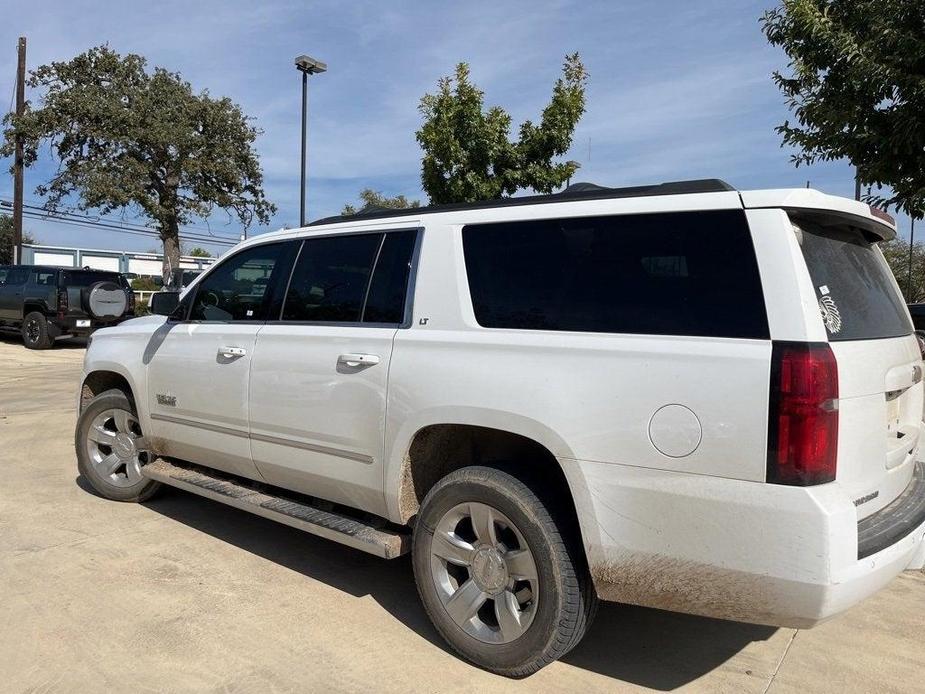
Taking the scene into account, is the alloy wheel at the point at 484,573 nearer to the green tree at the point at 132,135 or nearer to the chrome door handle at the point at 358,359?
the chrome door handle at the point at 358,359

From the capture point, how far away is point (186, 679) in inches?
119

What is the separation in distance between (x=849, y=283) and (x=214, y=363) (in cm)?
333

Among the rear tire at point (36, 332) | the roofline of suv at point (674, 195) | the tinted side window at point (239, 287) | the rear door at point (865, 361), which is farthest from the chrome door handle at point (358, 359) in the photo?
the rear tire at point (36, 332)

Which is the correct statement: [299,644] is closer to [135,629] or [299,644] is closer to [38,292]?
[135,629]

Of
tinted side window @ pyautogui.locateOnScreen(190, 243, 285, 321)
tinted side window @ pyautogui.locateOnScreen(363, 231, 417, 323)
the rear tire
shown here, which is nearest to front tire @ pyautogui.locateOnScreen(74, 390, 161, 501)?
tinted side window @ pyautogui.locateOnScreen(190, 243, 285, 321)

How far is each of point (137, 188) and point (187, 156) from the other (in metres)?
2.10

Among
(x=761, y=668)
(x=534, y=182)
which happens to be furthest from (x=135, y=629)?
(x=534, y=182)

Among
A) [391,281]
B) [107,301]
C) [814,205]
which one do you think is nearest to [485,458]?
[391,281]

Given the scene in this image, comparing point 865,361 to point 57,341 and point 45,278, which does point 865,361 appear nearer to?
point 45,278

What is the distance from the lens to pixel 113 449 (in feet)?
17.4

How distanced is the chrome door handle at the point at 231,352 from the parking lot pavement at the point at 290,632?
120 cm

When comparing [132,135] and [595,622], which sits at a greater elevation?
[132,135]

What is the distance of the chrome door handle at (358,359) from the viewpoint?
348 centimetres

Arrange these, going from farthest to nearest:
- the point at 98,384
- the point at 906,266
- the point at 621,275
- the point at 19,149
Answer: the point at 906,266 < the point at 19,149 < the point at 98,384 < the point at 621,275
